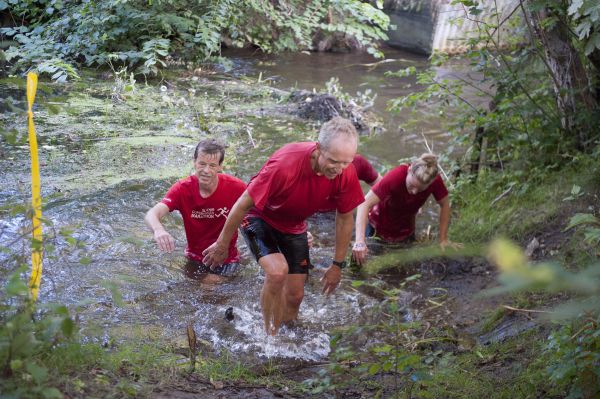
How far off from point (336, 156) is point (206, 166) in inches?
69.0

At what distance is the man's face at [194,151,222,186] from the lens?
6.00m

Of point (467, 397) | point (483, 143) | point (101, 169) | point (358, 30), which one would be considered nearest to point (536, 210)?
point (483, 143)

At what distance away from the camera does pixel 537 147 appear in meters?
7.79

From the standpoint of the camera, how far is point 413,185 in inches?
263

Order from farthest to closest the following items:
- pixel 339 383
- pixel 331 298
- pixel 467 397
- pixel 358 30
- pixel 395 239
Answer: pixel 358 30 → pixel 395 239 → pixel 331 298 → pixel 339 383 → pixel 467 397

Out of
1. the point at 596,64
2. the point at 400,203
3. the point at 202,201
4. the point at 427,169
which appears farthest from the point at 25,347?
the point at 596,64

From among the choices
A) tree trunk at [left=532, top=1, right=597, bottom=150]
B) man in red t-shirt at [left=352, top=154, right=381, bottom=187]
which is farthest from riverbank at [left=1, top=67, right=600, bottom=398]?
man in red t-shirt at [left=352, top=154, right=381, bottom=187]

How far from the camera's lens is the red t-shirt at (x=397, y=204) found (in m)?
6.88

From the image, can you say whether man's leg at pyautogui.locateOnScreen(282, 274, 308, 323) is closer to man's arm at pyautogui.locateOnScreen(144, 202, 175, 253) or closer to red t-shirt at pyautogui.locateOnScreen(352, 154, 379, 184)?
man's arm at pyautogui.locateOnScreen(144, 202, 175, 253)

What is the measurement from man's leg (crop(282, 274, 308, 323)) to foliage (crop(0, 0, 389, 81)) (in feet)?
30.0

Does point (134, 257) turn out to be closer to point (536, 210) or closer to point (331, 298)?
point (331, 298)

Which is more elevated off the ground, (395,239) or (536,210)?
(536,210)

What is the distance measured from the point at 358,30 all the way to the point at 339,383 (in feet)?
38.3

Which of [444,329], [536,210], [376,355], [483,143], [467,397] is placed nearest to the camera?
[467,397]
